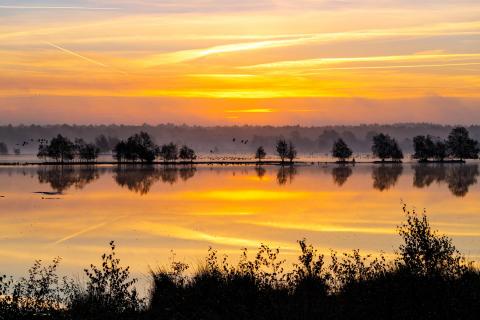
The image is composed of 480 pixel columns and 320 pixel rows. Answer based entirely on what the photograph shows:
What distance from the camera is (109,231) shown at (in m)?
41.2

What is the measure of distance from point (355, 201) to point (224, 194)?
16142 millimetres

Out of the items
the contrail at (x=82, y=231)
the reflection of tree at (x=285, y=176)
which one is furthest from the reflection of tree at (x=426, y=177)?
the contrail at (x=82, y=231)

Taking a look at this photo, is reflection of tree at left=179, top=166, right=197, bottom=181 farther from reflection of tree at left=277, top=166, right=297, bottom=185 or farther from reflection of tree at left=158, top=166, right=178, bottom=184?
reflection of tree at left=277, top=166, right=297, bottom=185

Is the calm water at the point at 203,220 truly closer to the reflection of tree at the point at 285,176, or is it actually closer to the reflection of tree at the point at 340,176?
the reflection of tree at the point at 340,176

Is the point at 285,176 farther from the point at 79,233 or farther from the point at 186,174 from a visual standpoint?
the point at 79,233

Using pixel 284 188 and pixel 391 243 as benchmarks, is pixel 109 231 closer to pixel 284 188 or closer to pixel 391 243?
pixel 391 243

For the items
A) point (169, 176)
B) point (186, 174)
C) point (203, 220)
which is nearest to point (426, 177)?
point (169, 176)

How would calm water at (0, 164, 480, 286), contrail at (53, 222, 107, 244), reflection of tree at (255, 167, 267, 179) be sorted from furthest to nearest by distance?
reflection of tree at (255, 167, 267, 179) → contrail at (53, 222, 107, 244) → calm water at (0, 164, 480, 286)

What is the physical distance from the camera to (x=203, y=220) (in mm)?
47406

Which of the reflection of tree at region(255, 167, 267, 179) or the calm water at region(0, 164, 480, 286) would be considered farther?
the reflection of tree at region(255, 167, 267, 179)

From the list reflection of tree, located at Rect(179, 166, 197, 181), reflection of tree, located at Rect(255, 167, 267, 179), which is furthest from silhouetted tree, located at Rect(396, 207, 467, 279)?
reflection of tree, located at Rect(255, 167, 267, 179)

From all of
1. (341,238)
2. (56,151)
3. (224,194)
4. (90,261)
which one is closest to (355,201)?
(224,194)

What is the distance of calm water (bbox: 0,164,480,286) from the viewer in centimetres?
3281

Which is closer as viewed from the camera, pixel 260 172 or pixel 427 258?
pixel 427 258
